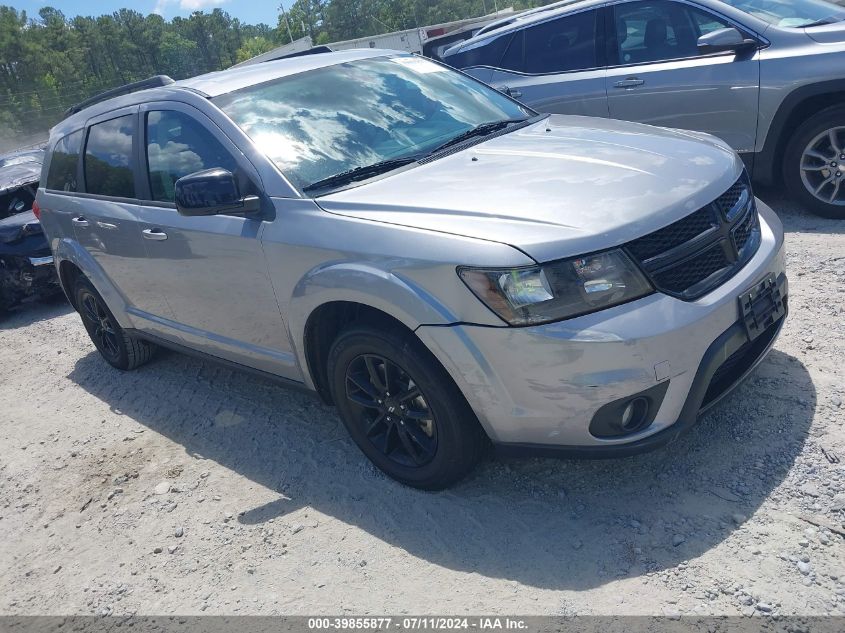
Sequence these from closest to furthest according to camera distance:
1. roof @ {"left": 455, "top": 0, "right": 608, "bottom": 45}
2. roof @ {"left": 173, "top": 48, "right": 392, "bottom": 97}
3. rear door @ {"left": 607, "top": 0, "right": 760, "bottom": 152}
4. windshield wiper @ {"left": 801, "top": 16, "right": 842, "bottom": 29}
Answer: roof @ {"left": 173, "top": 48, "right": 392, "bottom": 97}
windshield wiper @ {"left": 801, "top": 16, "right": 842, "bottom": 29}
rear door @ {"left": 607, "top": 0, "right": 760, "bottom": 152}
roof @ {"left": 455, "top": 0, "right": 608, "bottom": 45}

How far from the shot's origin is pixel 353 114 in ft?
12.3

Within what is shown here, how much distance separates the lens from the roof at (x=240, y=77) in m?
3.96

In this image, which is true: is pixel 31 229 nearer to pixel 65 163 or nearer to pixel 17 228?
pixel 17 228

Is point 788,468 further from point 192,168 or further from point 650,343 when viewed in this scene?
→ point 192,168

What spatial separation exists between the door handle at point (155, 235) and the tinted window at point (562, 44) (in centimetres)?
414

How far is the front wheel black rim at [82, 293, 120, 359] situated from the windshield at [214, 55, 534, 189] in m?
2.35

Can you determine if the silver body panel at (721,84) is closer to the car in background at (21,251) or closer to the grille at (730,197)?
the grille at (730,197)

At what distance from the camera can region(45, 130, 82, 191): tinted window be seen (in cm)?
509

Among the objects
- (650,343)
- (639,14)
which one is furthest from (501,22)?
(650,343)

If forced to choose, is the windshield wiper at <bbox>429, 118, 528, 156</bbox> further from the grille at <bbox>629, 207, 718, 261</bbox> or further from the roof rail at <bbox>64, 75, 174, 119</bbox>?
the roof rail at <bbox>64, 75, 174, 119</bbox>

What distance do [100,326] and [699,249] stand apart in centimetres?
444

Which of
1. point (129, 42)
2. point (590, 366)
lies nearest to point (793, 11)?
point (590, 366)

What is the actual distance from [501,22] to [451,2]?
4032 inches

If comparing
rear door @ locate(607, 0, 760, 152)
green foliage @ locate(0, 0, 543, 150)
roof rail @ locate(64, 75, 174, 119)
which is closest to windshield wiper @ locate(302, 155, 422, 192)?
roof rail @ locate(64, 75, 174, 119)
